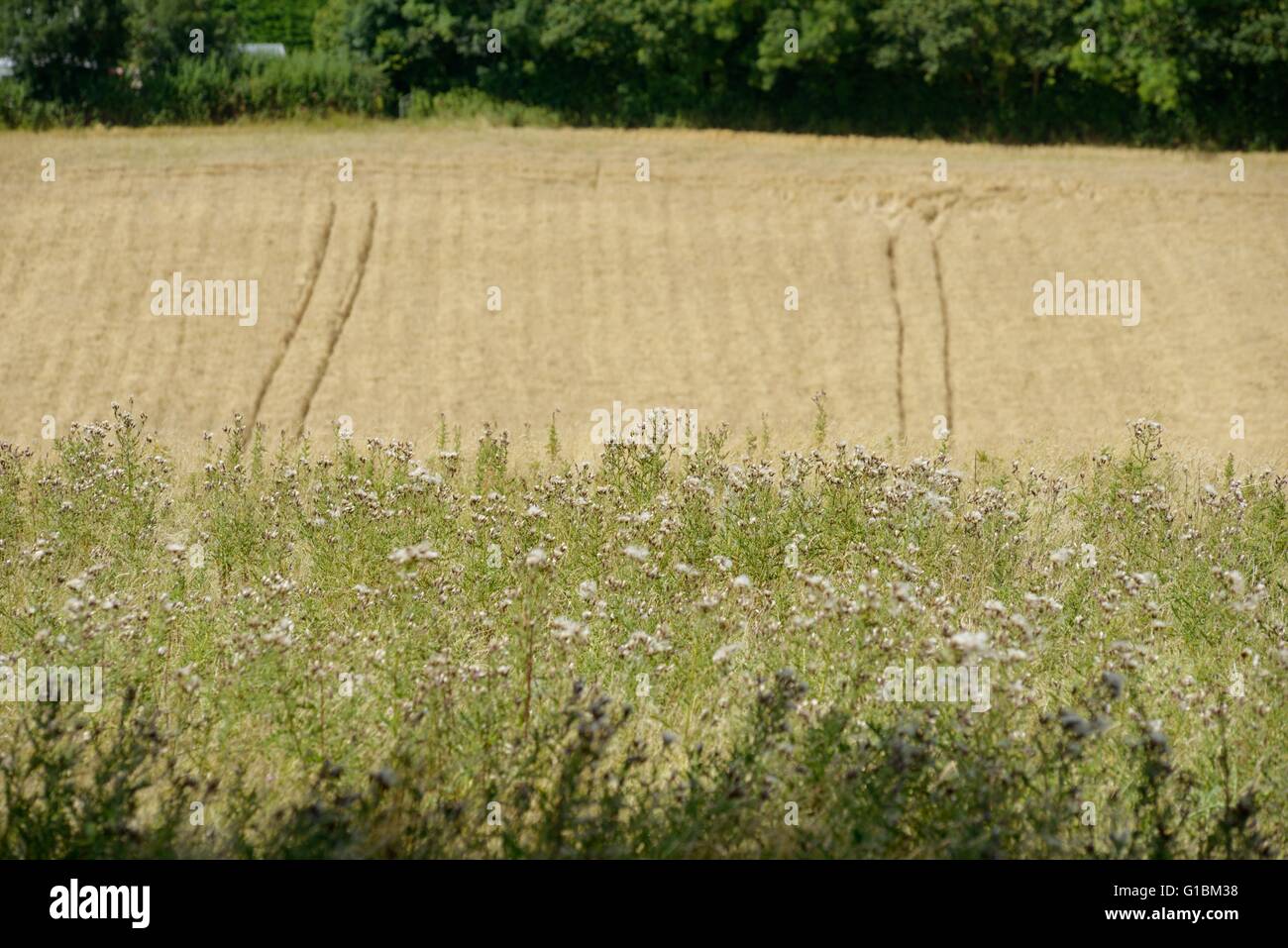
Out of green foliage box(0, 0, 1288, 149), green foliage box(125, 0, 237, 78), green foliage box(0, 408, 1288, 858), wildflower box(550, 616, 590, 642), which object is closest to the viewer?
green foliage box(0, 408, 1288, 858)

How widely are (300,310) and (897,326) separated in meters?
9.35

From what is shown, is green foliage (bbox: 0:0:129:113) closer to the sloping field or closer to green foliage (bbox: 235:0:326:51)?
the sloping field

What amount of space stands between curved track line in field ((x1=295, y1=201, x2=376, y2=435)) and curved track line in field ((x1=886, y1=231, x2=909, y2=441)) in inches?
321

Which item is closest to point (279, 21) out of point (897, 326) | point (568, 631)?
point (897, 326)

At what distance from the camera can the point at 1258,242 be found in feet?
75.0

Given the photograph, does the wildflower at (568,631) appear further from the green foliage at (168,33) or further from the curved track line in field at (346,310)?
the green foliage at (168,33)

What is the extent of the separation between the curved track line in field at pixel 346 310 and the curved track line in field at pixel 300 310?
589 mm

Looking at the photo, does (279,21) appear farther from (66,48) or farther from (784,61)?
(784,61)

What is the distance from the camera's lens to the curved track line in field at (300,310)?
19359 mm

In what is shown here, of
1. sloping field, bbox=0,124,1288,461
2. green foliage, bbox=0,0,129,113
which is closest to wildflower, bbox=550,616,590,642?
sloping field, bbox=0,124,1288,461

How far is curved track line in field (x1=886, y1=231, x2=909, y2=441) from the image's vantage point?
19.3 meters

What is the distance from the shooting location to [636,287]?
2214 cm

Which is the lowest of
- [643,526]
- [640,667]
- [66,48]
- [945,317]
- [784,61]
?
[640,667]
